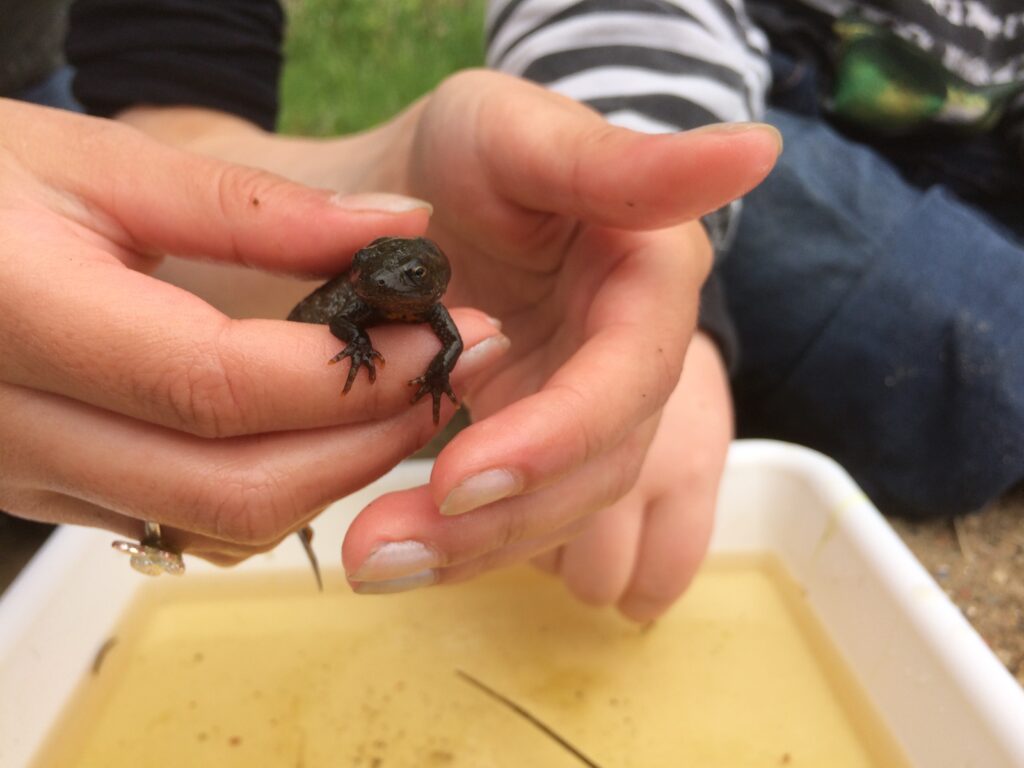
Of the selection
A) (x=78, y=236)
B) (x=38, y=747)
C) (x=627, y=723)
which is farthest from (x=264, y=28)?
(x=627, y=723)

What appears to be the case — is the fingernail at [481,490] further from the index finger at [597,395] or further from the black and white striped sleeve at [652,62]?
the black and white striped sleeve at [652,62]

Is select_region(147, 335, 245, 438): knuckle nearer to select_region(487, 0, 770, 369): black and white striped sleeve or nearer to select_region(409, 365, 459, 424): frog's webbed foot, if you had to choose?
select_region(409, 365, 459, 424): frog's webbed foot

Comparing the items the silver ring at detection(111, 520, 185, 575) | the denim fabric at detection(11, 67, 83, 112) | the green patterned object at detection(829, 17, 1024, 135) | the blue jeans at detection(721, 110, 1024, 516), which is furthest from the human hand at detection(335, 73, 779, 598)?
the denim fabric at detection(11, 67, 83, 112)

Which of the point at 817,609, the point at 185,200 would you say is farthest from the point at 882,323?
the point at 185,200

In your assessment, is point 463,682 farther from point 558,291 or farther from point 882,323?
point 882,323

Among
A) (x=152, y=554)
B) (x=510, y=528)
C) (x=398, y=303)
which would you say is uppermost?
(x=398, y=303)

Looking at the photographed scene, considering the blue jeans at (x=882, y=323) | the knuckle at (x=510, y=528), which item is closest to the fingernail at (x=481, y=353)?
the knuckle at (x=510, y=528)
